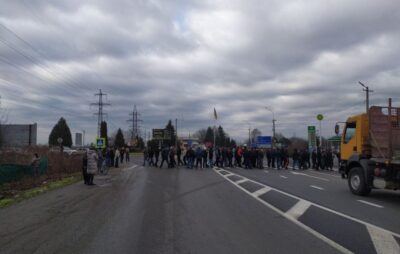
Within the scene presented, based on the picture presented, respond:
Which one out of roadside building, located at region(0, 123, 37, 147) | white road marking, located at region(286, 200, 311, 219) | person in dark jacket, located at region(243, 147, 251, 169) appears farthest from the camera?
roadside building, located at region(0, 123, 37, 147)

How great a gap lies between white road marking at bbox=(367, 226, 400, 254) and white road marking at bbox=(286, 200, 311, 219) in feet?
7.24

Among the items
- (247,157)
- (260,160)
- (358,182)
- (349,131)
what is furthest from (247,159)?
(358,182)

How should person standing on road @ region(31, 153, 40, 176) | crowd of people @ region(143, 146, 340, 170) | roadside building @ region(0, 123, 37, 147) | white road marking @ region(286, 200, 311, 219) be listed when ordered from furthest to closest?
roadside building @ region(0, 123, 37, 147), crowd of people @ region(143, 146, 340, 170), person standing on road @ region(31, 153, 40, 176), white road marking @ region(286, 200, 311, 219)

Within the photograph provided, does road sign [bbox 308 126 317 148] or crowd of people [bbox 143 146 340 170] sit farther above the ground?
road sign [bbox 308 126 317 148]

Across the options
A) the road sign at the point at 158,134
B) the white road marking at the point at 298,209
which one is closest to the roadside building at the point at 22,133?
the road sign at the point at 158,134

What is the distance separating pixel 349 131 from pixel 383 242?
10.0 metres

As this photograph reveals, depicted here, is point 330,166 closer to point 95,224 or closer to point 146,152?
point 146,152

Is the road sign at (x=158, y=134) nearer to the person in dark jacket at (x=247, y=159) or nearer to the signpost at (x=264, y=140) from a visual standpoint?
the signpost at (x=264, y=140)

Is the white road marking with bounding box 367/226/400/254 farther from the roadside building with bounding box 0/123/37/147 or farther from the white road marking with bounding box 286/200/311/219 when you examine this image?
the roadside building with bounding box 0/123/37/147

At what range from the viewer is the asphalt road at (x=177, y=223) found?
780cm

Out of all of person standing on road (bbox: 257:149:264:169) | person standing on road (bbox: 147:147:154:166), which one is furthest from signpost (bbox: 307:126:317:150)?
person standing on road (bbox: 147:147:154:166)

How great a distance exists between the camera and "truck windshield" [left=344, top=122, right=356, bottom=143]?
56.6 ft

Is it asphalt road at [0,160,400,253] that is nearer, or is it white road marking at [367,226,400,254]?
white road marking at [367,226,400,254]

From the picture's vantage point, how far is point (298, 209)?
1216 cm
